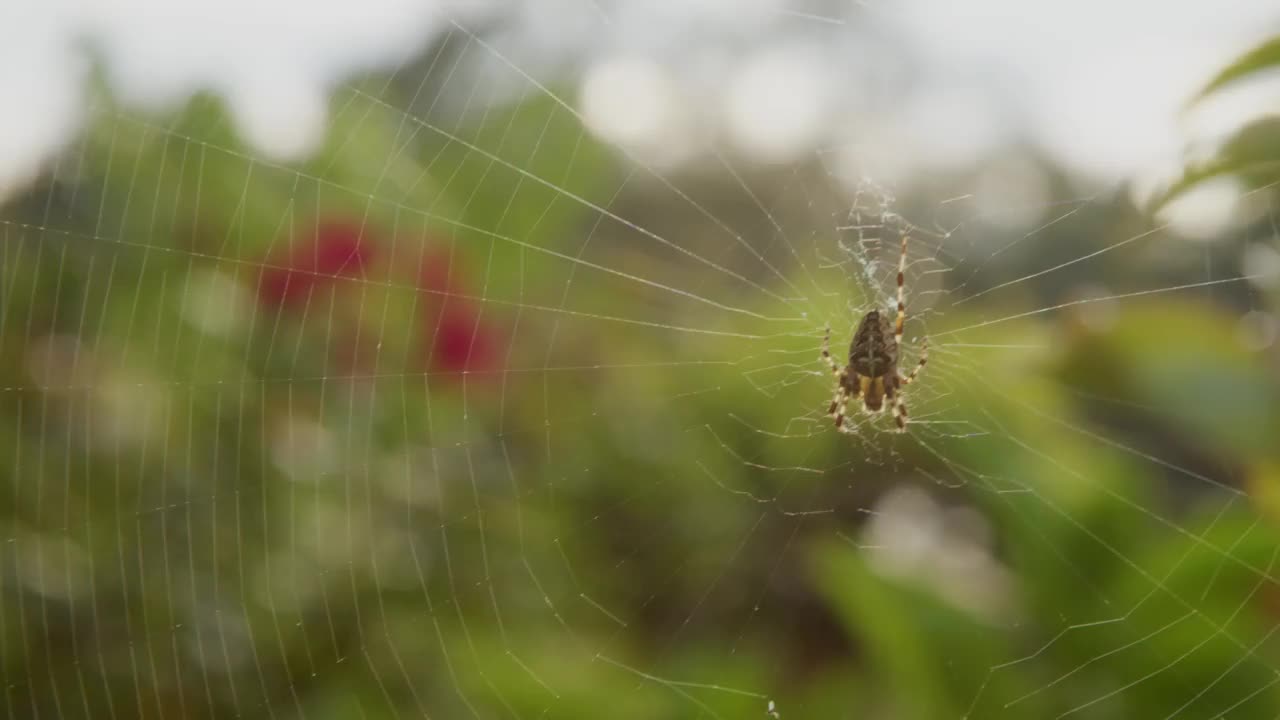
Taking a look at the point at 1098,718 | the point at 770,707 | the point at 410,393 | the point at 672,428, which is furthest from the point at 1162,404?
the point at 410,393

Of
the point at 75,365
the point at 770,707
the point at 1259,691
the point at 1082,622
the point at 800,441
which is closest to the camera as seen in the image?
the point at 1259,691

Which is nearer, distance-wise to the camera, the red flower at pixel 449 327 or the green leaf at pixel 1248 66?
the green leaf at pixel 1248 66

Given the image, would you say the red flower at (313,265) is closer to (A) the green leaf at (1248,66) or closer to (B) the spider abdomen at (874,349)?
(B) the spider abdomen at (874,349)

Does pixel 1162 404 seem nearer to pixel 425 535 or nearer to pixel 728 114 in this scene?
pixel 425 535

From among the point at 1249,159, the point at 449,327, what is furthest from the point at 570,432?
the point at 1249,159

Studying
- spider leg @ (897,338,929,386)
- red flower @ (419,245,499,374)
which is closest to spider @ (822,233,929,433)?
spider leg @ (897,338,929,386)

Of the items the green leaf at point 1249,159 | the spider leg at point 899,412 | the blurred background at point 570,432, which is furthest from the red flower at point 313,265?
the green leaf at point 1249,159

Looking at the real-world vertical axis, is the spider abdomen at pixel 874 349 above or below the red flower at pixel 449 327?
above

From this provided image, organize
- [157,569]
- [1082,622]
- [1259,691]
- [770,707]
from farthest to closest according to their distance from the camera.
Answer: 1. [157,569]
2. [770,707]
3. [1082,622]
4. [1259,691]
